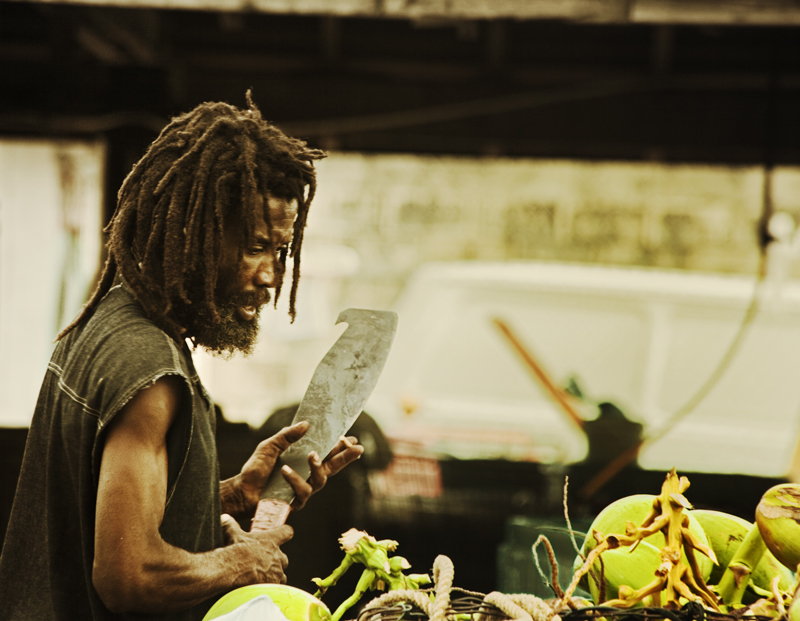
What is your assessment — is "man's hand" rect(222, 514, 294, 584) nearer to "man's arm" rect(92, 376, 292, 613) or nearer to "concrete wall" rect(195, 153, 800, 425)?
"man's arm" rect(92, 376, 292, 613)

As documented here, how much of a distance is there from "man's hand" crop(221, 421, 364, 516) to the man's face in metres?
0.22

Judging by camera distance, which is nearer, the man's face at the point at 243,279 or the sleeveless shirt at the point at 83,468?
the sleeveless shirt at the point at 83,468

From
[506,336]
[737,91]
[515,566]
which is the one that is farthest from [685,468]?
[515,566]

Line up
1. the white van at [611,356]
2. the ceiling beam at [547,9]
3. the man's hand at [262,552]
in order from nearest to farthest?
the man's hand at [262,552] → the ceiling beam at [547,9] → the white van at [611,356]

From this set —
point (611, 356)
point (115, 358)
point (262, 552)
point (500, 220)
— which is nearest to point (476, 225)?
point (500, 220)

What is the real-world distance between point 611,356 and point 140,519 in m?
3.76

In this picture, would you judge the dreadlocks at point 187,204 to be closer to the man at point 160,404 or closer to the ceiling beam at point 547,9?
the man at point 160,404

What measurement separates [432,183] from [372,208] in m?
0.41

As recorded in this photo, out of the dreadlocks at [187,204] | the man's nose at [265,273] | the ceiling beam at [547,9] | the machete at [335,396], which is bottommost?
the machete at [335,396]

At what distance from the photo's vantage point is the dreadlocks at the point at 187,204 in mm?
1408

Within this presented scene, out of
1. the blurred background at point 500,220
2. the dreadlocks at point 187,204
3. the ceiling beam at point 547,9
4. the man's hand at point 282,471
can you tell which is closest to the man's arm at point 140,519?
the dreadlocks at point 187,204

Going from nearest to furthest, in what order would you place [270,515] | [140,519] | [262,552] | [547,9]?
[140,519] → [262,552] → [270,515] → [547,9]

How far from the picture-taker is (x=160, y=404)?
1.25m

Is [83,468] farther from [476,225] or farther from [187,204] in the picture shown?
[476,225]
